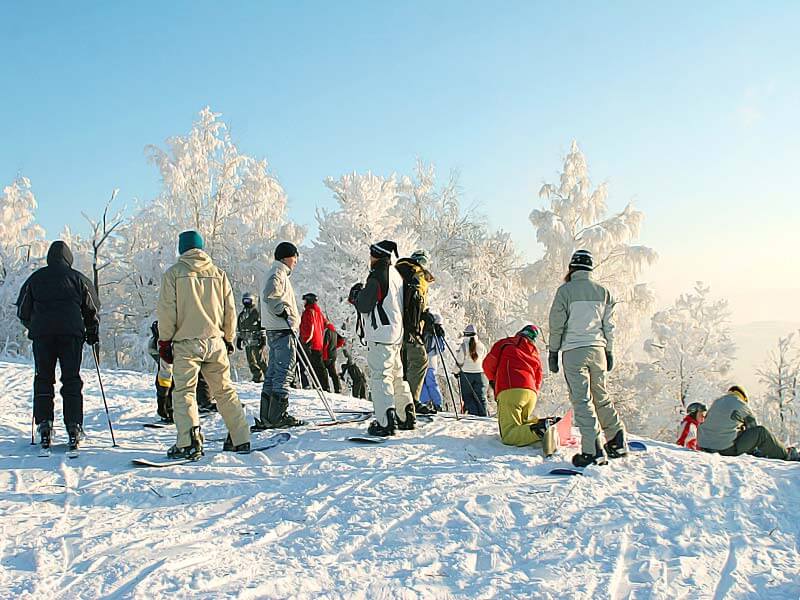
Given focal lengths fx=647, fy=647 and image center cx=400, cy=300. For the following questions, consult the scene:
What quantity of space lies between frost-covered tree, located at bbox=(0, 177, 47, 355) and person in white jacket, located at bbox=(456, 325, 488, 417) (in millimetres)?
25719

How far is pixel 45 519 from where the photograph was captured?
4660 millimetres

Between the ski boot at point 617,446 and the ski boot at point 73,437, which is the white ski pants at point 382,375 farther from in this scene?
the ski boot at point 73,437

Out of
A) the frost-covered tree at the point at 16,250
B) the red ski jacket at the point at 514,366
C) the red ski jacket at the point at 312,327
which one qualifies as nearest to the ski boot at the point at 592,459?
the red ski jacket at the point at 514,366

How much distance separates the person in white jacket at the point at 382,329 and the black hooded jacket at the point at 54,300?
2899 millimetres

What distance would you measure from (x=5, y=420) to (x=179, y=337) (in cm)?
388

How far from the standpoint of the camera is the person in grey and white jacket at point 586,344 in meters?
6.42

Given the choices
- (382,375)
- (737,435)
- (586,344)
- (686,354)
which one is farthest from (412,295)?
(686,354)

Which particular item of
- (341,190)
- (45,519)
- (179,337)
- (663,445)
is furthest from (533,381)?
(341,190)

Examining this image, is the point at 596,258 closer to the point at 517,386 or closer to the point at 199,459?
the point at 517,386

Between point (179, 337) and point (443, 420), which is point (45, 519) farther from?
point (443, 420)

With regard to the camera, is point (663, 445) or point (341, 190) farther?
point (341, 190)

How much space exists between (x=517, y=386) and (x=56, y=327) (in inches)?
193

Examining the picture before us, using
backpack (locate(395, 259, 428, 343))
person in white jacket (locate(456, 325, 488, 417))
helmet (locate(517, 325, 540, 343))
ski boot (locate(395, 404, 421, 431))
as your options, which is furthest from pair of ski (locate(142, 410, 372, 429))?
Answer: person in white jacket (locate(456, 325, 488, 417))

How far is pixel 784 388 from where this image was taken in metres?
33.2
